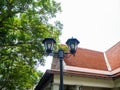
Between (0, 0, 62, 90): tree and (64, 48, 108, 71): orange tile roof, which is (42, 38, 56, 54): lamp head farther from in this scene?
(64, 48, 108, 71): orange tile roof

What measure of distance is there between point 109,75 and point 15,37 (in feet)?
18.9

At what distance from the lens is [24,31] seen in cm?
1112

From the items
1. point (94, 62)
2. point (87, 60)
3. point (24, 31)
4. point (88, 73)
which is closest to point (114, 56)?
point (94, 62)

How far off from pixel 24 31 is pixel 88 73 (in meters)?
4.51

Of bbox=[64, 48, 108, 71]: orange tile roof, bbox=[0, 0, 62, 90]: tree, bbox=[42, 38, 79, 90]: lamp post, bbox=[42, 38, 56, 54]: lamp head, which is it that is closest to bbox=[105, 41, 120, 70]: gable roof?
bbox=[64, 48, 108, 71]: orange tile roof

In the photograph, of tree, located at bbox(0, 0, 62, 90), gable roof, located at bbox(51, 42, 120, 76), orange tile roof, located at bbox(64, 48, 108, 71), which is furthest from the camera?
orange tile roof, located at bbox(64, 48, 108, 71)

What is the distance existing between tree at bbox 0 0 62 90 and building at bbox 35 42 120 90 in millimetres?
1701

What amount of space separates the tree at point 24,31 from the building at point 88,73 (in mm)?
1701

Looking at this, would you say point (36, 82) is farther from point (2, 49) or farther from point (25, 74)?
point (2, 49)

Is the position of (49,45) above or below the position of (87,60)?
below

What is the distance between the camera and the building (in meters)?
9.55

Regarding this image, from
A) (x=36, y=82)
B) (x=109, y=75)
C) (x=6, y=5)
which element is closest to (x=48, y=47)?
(x=6, y=5)

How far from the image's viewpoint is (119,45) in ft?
46.2

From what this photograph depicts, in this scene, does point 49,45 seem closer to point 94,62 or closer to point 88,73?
point 88,73
